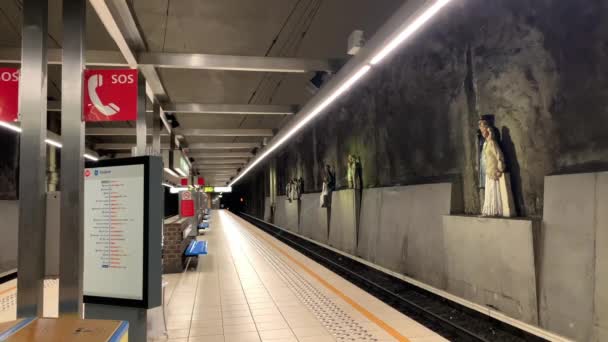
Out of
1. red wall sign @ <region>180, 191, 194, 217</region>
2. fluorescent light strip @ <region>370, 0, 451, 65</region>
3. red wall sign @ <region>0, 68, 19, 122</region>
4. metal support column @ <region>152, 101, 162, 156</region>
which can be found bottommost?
red wall sign @ <region>180, 191, 194, 217</region>

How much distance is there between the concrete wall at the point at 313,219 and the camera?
38.4 ft

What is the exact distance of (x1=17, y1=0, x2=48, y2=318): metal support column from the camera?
2533 millimetres

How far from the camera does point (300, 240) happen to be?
14852 millimetres

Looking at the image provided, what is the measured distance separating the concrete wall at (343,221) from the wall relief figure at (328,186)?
24cm

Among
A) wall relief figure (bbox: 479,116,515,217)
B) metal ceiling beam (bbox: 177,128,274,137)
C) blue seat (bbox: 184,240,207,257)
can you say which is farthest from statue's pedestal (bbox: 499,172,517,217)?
metal ceiling beam (bbox: 177,128,274,137)

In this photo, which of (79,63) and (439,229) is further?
(439,229)

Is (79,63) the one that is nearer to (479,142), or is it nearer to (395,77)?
(479,142)

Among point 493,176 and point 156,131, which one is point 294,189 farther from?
point 493,176

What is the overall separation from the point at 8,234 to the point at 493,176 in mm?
8599

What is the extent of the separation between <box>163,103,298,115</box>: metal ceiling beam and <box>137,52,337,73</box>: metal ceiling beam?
3285mm

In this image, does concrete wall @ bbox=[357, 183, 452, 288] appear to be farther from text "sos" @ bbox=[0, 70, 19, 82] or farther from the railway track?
text "sos" @ bbox=[0, 70, 19, 82]

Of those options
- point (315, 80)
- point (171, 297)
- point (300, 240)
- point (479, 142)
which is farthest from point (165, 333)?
point (300, 240)

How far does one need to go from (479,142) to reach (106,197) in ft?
12.4

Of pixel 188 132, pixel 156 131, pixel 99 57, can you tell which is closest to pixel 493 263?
pixel 99 57
